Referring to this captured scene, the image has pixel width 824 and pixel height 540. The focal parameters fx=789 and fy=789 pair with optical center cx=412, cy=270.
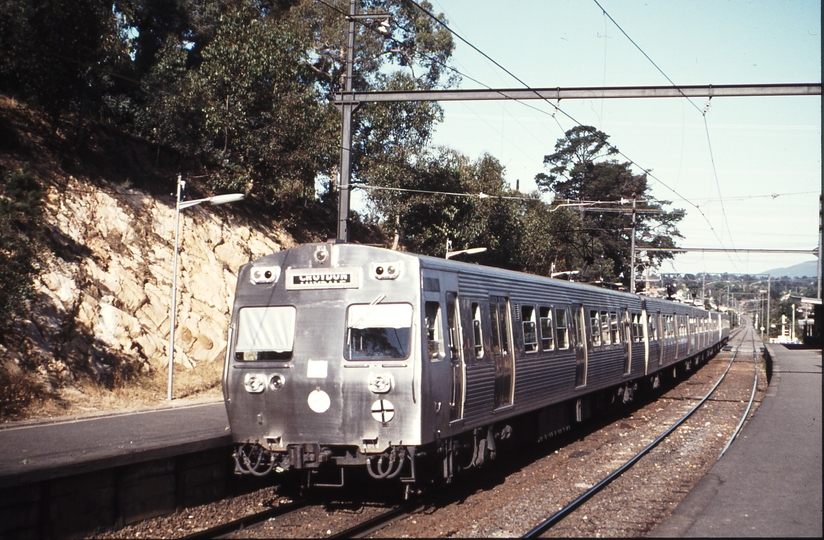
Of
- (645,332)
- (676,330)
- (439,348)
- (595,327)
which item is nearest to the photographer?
(439,348)

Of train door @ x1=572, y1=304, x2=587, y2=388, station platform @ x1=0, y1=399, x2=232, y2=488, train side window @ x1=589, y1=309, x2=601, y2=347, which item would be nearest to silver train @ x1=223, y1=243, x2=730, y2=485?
station platform @ x1=0, y1=399, x2=232, y2=488

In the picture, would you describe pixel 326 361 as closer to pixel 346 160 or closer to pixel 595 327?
pixel 346 160

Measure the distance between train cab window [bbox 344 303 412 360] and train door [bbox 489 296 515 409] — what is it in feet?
7.59

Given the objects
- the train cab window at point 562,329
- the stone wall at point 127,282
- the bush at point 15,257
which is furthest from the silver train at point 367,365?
the stone wall at point 127,282

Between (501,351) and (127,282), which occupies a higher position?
(127,282)

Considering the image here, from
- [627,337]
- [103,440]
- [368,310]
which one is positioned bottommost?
[103,440]

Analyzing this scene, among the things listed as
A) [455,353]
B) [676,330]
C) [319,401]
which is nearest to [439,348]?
[455,353]

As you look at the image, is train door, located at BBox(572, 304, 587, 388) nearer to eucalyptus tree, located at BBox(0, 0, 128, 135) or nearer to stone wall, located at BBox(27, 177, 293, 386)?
stone wall, located at BBox(27, 177, 293, 386)

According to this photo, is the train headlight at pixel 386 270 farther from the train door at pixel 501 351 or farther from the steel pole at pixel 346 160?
the steel pole at pixel 346 160

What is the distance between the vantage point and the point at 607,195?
62.3m

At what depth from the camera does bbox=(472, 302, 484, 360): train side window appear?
10508 mm

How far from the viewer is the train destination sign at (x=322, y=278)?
9.45m

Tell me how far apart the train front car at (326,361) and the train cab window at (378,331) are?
1cm

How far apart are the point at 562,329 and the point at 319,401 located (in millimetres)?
6430
